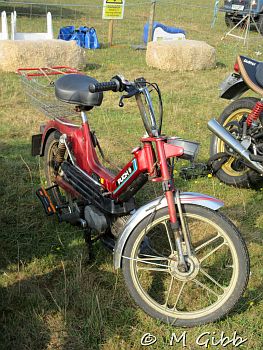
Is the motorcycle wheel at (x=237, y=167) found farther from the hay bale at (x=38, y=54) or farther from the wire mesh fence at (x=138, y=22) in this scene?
the wire mesh fence at (x=138, y=22)

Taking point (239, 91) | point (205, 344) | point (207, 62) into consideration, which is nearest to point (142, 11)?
point (207, 62)

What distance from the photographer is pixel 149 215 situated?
Result: 271 centimetres

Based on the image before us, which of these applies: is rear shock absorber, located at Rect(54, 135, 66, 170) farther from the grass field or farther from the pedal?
the grass field

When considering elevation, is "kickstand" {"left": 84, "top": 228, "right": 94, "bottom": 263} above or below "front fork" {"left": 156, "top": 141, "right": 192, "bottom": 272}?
below

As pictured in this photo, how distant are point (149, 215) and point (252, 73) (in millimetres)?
2405

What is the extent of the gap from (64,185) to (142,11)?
1782 centimetres

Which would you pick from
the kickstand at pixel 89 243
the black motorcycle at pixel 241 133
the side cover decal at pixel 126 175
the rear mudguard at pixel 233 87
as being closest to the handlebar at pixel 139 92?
the side cover decal at pixel 126 175

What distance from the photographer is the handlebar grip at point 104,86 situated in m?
2.59

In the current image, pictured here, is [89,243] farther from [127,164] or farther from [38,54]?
[38,54]

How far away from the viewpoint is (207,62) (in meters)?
10.4

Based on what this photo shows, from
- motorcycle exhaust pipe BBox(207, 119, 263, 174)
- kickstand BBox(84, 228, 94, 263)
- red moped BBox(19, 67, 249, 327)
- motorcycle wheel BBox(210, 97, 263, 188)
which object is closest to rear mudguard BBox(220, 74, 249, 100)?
motorcycle wheel BBox(210, 97, 263, 188)

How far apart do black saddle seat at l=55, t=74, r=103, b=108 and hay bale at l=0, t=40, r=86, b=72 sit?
6.02 m

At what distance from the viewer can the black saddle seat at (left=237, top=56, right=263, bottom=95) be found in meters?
4.35

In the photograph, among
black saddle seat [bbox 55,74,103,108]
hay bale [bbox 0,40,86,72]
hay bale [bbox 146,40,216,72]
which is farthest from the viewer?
hay bale [bbox 146,40,216,72]
